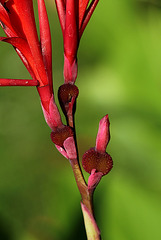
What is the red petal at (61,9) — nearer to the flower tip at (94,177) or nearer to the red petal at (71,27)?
the red petal at (71,27)

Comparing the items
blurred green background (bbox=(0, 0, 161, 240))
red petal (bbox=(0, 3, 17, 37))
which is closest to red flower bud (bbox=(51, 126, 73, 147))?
red petal (bbox=(0, 3, 17, 37))

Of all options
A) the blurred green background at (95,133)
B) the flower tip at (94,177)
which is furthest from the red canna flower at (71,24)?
the blurred green background at (95,133)

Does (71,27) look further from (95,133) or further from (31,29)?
(95,133)

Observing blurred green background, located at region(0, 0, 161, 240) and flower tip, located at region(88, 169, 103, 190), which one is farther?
blurred green background, located at region(0, 0, 161, 240)

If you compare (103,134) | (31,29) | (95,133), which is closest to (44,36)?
(31,29)

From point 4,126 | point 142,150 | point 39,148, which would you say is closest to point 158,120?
point 142,150

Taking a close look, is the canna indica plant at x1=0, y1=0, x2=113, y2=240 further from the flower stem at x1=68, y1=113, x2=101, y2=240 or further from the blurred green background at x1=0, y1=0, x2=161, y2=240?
the blurred green background at x1=0, y1=0, x2=161, y2=240
